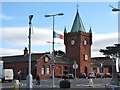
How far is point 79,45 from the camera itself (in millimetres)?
108812

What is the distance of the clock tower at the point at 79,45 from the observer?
109 metres

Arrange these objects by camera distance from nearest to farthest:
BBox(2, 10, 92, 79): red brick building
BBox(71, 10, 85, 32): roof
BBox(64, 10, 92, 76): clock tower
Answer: BBox(2, 10, 92, 79): red brick building < BBox(64, 10, 92, 76): clock tower < BBox(71, 10, 85, 32): roof

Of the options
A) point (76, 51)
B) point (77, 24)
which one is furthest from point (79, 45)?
point (77, 24)

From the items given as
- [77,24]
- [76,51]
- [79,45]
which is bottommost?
[76,51]

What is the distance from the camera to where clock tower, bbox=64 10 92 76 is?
10881 cm

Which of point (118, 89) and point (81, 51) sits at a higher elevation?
point (81, 51)

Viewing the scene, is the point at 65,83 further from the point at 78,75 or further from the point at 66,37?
the point at 66,37

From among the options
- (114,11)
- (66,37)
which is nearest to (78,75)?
(66,37)

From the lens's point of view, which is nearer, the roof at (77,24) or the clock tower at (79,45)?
the clock tower at (79,45)

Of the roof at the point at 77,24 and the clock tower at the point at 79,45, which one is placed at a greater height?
the roof at the point at 77,24

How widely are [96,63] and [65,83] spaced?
9326 cm

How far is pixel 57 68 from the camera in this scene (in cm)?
10194

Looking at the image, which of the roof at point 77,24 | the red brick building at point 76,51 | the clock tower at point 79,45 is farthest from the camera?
the roof at point 77,24

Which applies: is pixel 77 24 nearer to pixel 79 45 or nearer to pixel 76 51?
pixel 79 45
